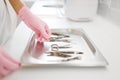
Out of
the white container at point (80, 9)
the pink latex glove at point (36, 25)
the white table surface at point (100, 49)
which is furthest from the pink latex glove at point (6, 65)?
the white container at point (80, 9)

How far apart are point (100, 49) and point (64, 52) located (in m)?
0.12

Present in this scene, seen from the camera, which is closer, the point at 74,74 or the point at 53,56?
the point at 74,74

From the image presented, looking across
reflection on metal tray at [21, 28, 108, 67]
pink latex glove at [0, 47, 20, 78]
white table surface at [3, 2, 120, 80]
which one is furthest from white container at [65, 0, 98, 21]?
pink latex glove at [0, 47, 20, 78]

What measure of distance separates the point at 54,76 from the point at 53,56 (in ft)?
0.42

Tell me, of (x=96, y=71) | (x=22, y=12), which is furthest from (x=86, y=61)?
(x=22, y=12)

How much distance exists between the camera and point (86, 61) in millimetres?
590

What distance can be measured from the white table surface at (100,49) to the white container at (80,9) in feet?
0.14

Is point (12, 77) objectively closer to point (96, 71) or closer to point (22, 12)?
point (96, 71)

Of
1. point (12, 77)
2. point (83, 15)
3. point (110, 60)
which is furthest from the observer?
point (83, 15)

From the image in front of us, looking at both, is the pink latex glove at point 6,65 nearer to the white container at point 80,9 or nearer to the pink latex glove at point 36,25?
the pink latex glove at point 36,25

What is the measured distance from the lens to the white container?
109 cm

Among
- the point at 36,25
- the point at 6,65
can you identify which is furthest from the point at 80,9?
the point at 6,65

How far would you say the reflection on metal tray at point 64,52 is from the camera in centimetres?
57

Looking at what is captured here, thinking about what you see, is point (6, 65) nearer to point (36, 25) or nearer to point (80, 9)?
point (36, 25)
